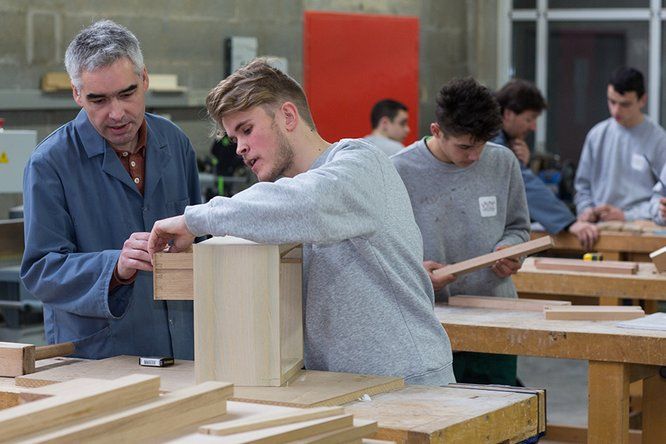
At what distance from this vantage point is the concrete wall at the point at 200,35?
22.0ft

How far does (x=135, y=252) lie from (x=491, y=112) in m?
1.62

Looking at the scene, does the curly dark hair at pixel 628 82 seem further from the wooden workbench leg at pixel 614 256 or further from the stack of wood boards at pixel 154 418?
the stack of wood boards at pixel 154 418

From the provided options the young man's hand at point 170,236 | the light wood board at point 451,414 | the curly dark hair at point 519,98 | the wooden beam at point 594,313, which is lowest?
the light wood board at point 451,414

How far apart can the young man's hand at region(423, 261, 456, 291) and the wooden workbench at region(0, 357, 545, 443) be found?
1.43m

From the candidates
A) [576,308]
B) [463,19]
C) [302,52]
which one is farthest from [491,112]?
[463,19]

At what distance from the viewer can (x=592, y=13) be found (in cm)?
1046

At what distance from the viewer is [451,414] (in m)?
2.29

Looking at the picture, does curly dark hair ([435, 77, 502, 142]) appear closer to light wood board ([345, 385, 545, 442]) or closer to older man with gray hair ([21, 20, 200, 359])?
older man with gray hair ([21, 20, 200, 359])

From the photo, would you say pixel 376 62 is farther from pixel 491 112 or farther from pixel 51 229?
pixel 51 229

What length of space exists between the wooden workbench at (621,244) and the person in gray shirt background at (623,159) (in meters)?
0.42

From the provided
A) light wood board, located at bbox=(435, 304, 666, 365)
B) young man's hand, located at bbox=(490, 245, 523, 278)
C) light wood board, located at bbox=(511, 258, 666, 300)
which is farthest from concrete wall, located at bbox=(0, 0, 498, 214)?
light wood board, located at bbox=(435, 304, 666, 365)

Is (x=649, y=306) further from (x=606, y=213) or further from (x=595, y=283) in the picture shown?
(x=606, y=213)

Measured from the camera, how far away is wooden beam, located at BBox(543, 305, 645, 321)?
376 centimetres

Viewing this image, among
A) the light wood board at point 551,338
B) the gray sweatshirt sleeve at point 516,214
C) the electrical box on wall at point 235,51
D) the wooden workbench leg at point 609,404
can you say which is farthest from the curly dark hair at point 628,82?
the wooden workbench leg at point 609,404
